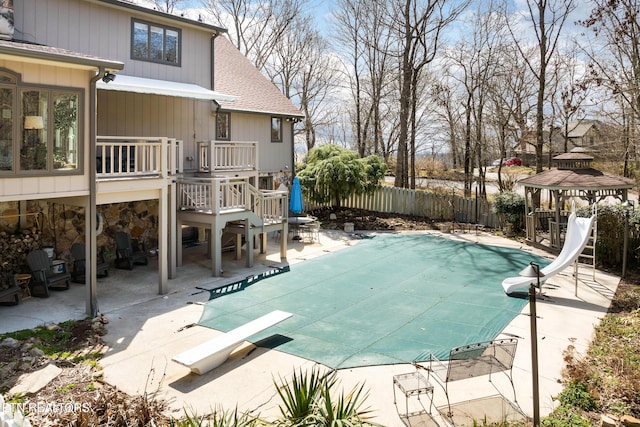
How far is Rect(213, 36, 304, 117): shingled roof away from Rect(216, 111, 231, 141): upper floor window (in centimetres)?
40

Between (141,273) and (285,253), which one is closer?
(141,273)

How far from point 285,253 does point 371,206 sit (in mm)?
9617

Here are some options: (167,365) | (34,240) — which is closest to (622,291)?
(167,365)

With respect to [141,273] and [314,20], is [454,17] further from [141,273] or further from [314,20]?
[141,273]

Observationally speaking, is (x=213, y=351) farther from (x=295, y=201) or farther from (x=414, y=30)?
(x=414, y=30)

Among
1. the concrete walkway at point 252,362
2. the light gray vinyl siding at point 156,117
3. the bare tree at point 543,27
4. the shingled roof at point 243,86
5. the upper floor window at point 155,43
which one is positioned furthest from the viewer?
the bare tree at point 543,27

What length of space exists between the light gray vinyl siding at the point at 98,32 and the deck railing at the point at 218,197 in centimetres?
377

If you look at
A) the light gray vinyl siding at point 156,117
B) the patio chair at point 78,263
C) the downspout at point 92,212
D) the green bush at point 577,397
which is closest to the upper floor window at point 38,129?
the downspout at point 92,212

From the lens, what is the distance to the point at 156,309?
958cm

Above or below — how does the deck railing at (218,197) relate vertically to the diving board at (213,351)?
above

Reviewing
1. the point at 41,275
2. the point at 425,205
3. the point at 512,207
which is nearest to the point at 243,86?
the point at 425,205

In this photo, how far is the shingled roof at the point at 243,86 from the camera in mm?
17444

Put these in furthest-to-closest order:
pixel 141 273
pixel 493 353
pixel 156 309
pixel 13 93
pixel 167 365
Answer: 1. pixel 141 273
2. pixel 156 309
3. pixel 13 93
4. pixel 167 365
5. pixel 493 353

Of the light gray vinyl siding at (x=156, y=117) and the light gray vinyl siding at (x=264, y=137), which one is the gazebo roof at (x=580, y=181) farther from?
the light gray vinyl siding at (x=156, y=117)
